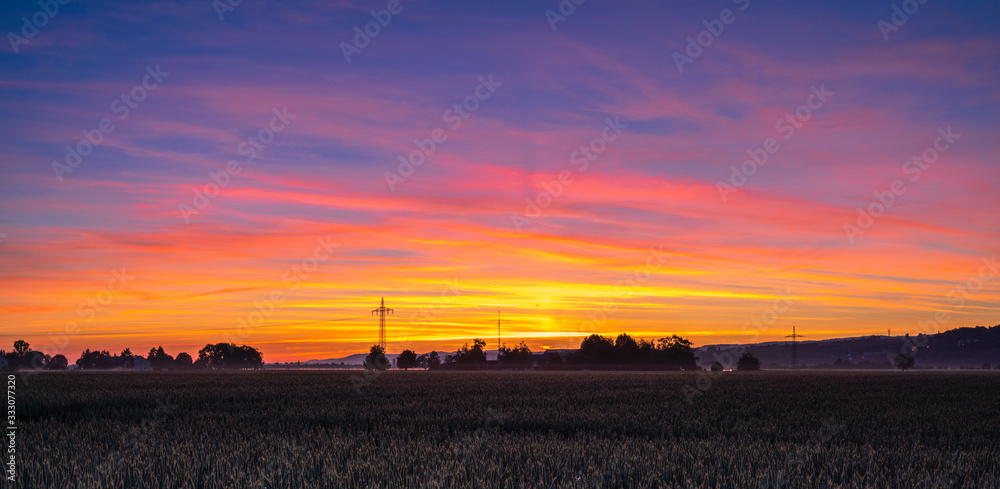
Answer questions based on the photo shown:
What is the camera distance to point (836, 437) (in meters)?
16.9

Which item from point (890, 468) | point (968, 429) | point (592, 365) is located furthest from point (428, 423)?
point (592, 365)

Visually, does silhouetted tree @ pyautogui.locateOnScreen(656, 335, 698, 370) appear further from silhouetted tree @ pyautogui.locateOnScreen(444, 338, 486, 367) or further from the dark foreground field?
the dark foreground field

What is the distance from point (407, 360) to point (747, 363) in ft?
271

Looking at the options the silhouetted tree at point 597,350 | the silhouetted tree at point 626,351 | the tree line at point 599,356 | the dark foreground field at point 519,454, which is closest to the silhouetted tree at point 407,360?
the tree line at point 599,356

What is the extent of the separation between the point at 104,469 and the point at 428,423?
10984 millimetres

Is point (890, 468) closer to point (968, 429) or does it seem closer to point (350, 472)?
point (350, 472)

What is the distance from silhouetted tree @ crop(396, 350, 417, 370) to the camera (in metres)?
174

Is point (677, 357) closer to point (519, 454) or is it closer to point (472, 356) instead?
point (472, 356)

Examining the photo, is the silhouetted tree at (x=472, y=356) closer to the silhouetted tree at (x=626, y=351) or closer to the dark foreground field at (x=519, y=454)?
the silhouetted tree at (x=626, y=351)

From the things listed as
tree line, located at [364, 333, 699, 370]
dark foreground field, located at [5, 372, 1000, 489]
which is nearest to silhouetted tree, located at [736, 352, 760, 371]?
tree line, located at [364, 333, 699, 370]

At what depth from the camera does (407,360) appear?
174125mm

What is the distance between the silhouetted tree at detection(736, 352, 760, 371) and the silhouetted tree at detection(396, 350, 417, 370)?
78.4m

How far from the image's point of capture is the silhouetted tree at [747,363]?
6216 inches

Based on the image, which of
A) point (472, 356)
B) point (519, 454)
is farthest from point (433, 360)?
point (519, 454)
